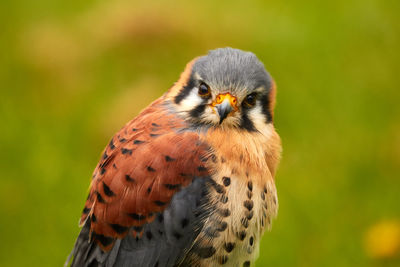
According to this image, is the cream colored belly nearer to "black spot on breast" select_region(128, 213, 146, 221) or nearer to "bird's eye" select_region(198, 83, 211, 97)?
"black spot on breast" select_region(128, 213, 146, 221)

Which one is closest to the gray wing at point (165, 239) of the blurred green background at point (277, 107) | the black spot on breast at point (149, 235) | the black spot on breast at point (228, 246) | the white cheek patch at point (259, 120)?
the black spot on breast at point (149, 235)

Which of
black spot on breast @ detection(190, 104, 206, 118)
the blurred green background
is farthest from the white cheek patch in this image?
the blurred green background

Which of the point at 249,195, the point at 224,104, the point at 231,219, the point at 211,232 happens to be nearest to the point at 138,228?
the point at 211,232

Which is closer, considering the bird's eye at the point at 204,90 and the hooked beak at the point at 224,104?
the hooked beak at the point at 224,104

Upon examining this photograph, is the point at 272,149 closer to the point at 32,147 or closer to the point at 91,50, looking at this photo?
the point at 32,147

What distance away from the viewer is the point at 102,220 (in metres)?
3.43

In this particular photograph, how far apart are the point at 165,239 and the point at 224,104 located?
75cm

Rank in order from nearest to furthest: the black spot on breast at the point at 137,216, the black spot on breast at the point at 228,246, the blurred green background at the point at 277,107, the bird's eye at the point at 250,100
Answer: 1. the black spot on breast at the point at 228,246
2. the black spot on breast at the point at 137,216
3. the bird's eye at the point at 250,100
4. the blurred green background at the point at 277,107

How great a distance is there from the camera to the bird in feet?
11.0

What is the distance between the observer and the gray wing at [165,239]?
3.37 m

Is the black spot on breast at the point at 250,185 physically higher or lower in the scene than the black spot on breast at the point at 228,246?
higher

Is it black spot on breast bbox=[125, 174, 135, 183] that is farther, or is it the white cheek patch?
the white cheek patch

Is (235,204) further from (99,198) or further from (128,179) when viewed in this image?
(99,198)

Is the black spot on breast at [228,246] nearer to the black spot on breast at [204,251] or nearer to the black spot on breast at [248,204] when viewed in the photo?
the black spot on breast at [204,251]
